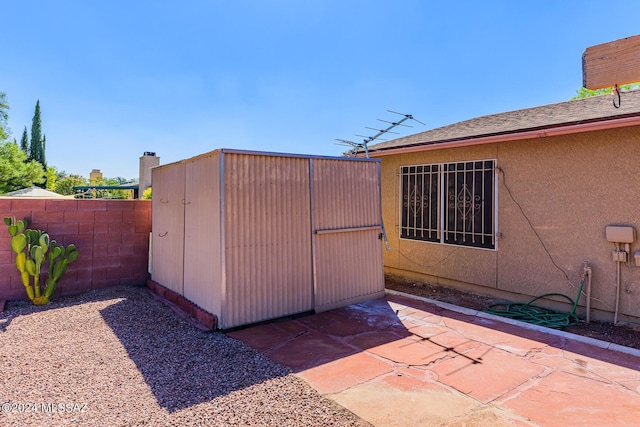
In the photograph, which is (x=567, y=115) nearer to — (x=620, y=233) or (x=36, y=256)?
(x=620, y=233)

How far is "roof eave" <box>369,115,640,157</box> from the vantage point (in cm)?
461

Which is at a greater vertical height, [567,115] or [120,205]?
[567,115]

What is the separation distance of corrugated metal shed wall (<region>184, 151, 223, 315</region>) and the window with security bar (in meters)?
4.71

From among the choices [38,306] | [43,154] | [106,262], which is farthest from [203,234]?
[43,154]

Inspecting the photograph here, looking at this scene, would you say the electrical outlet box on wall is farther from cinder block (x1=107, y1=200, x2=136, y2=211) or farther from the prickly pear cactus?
the prickly pear cactus

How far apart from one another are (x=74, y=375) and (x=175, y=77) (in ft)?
38.8

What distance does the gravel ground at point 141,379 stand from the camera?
8.91 ft

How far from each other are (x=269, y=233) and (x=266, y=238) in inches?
3.5

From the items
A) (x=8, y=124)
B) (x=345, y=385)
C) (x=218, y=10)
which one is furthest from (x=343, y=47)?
(x=8, y=124)

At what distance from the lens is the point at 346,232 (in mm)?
5844

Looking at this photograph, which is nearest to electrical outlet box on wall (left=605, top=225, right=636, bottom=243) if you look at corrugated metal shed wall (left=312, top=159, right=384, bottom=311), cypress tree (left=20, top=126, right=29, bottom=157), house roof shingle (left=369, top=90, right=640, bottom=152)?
house roof shingle (left=369, top=90, right=640, bottom=152)

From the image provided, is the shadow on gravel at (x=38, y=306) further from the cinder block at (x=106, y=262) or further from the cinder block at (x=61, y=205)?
the cinder block at (x=61, y=205)

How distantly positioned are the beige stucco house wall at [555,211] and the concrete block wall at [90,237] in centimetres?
616

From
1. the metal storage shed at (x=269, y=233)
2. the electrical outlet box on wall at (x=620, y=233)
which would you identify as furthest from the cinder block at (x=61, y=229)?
the electrical outlet box on wall at (x=620, y=233)
